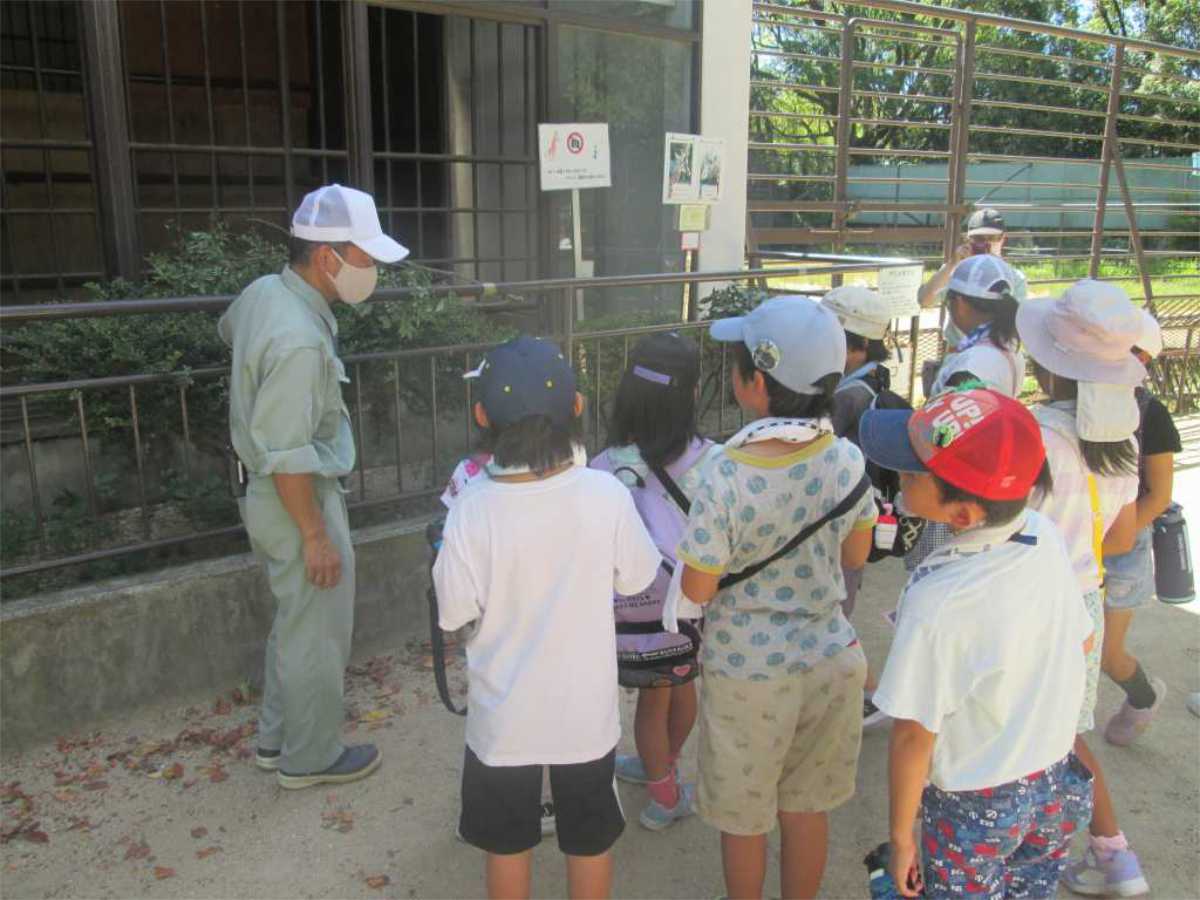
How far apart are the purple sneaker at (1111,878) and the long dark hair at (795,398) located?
160cm

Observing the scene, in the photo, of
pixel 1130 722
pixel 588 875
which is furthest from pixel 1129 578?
pixel 588 875

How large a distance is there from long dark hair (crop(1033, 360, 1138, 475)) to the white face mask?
1.94 meters

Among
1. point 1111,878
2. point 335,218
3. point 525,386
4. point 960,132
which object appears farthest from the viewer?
point 960,132

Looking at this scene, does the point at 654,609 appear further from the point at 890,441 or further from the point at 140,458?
the point at 140,458

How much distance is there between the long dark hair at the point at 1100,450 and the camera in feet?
8.30

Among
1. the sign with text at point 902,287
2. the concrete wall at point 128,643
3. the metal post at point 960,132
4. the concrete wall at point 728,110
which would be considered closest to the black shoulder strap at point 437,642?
the concrete wall at point 128,643

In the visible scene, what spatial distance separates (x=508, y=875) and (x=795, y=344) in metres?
1.38

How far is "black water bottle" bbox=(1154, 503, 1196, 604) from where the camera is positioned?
336cm

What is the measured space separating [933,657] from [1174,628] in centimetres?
343

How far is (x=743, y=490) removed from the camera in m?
2.19

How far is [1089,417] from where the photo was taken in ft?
8.20

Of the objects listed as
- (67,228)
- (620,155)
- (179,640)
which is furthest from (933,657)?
(67,228)

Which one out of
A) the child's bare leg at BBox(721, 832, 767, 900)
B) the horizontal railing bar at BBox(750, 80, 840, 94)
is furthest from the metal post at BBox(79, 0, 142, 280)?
the horizontal railing bar at BBox(750, 80, 840, 94)

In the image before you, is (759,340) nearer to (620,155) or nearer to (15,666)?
(15,666)
